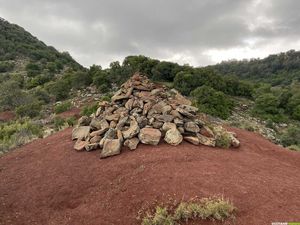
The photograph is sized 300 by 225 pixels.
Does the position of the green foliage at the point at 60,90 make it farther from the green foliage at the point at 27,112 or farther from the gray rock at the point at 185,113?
the gray rock at the point at 185,113

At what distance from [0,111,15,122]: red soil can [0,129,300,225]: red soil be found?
740 inches

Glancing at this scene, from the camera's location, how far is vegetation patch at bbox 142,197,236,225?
6449mm

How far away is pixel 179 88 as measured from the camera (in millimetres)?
34406

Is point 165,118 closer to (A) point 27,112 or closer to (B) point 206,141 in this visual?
(B) point 206,141

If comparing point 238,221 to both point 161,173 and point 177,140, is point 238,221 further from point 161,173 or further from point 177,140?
point 177,140

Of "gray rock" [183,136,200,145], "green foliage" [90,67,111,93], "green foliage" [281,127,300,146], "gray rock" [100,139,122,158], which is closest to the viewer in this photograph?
"gray rock" [100,139,122,158]

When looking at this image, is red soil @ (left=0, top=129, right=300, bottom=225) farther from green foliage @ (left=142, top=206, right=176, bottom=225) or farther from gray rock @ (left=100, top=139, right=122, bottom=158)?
green foliage @ (left=142, top=206, right=176, bottom=225)

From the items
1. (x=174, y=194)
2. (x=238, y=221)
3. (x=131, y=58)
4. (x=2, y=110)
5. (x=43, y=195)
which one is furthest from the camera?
(x=131, y=58)

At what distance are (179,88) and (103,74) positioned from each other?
9598 mm

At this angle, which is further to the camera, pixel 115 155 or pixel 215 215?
pixel 115 155

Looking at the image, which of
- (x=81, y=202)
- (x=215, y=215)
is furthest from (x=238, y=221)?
(x=81, y=202)

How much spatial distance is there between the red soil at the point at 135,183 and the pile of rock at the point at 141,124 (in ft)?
1.38

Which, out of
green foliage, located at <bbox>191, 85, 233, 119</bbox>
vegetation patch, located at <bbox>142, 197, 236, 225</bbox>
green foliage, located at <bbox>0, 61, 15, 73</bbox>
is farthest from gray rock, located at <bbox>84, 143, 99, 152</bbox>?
green foliage, located at <bbox>0, 61, 15, 73</bbox>

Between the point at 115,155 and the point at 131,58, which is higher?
the point at 131,58
